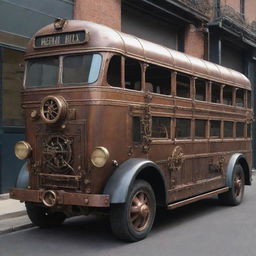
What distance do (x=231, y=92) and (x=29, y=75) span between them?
17.2ft

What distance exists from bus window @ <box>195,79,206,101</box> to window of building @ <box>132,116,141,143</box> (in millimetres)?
2245

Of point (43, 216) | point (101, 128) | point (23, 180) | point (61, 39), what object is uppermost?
point (61, 39)

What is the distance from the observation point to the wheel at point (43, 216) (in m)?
8.14

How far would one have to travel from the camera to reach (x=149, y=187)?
773cm

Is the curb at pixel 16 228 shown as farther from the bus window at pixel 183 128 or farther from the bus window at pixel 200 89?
the bus window at pixel 200 89

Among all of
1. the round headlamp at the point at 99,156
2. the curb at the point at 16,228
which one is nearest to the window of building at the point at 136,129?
the round headlamp at the point at 99,156

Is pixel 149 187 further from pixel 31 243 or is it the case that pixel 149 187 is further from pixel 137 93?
pixel 31 243

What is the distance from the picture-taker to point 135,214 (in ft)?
24.4

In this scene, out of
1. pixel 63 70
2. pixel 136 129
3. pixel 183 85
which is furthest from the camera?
pixel 183 85

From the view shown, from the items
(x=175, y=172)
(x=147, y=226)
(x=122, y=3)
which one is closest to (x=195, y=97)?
(x=175, y=172)

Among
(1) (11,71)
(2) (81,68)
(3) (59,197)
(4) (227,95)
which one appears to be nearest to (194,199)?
(4) (227,95)

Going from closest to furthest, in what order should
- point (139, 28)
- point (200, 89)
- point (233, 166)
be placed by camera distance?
point (200, 89) → point (233, 166) → point (139, 28)

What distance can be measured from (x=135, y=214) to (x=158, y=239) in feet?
1.92

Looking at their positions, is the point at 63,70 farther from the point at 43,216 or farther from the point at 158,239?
the point at 158,239
